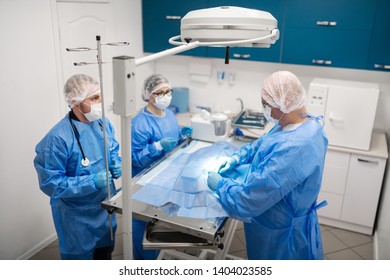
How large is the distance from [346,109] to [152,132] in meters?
1.62

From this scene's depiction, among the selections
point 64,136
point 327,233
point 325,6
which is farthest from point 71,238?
point 325,6

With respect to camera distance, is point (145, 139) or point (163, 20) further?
point (163, 20)

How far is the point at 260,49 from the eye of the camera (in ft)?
10.7

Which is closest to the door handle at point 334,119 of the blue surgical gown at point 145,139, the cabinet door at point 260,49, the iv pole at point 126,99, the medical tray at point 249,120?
the medical tray at point 249,120

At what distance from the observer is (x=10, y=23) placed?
2225 millimetres

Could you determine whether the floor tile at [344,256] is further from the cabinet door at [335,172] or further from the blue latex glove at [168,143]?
the blue latex glove at [168,143]

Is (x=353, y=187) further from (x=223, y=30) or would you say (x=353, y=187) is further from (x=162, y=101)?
(x=223, y=30)

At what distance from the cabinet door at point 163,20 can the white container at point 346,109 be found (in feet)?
4.22

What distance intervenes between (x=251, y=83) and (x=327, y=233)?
1.65m

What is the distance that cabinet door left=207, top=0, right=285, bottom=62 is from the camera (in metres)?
3.10

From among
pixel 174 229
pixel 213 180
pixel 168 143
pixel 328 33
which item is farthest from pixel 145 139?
pixel 328 33

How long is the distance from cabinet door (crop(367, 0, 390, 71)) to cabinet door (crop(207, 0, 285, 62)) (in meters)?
0.77

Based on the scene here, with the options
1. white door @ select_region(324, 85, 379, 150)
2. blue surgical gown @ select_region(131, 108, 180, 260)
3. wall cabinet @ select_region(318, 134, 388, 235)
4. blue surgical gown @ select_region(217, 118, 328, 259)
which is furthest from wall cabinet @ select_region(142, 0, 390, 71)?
blue surgical gown @ select_region(217, 118, 328, 259)

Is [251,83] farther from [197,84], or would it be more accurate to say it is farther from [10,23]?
[10,23]
